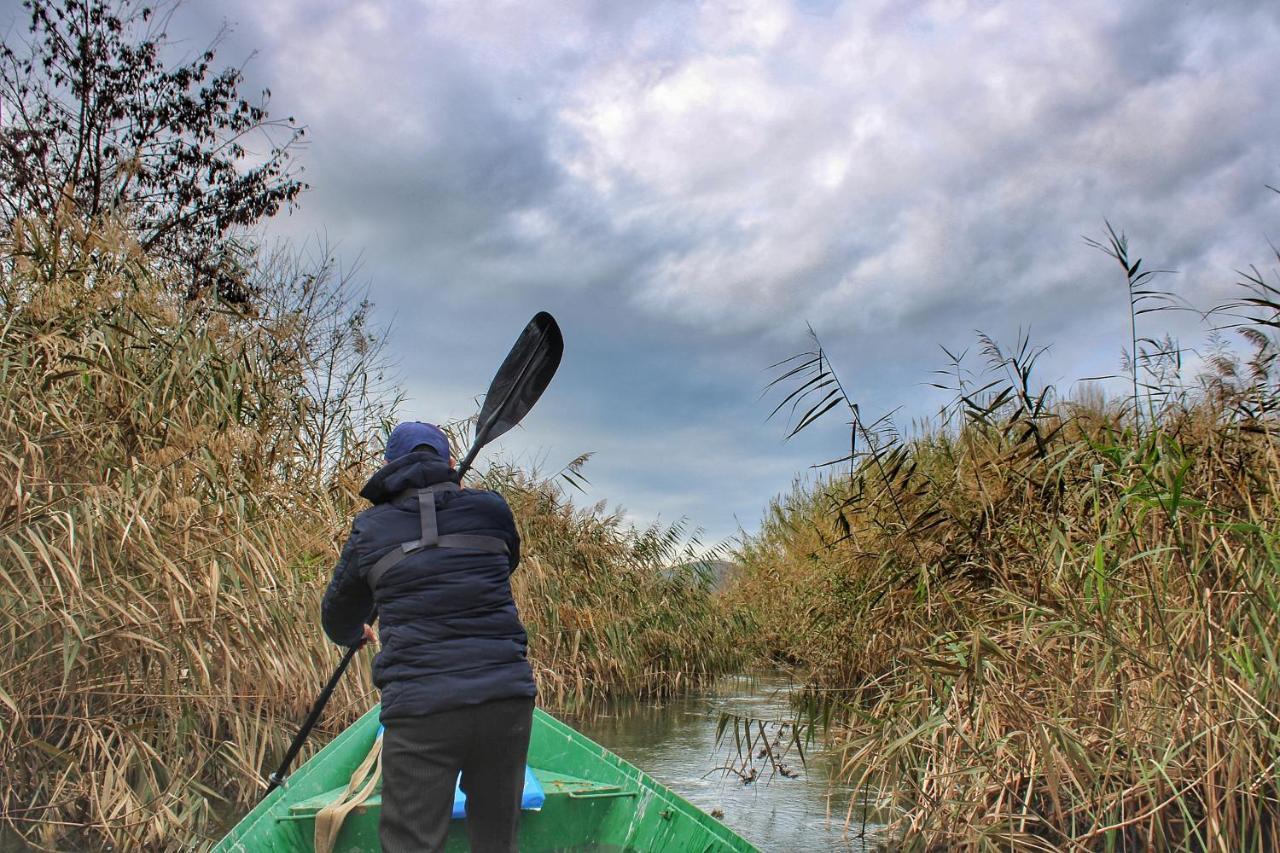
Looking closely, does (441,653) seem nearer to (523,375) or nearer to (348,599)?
(348,599)

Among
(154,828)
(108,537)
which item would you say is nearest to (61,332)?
(108,537)

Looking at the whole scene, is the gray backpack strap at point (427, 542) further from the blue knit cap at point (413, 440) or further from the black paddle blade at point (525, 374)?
the black paddle blade at point (525, 374)

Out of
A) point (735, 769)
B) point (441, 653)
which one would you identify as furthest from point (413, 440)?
point (735, 769)

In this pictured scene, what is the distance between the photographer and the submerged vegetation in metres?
3.17

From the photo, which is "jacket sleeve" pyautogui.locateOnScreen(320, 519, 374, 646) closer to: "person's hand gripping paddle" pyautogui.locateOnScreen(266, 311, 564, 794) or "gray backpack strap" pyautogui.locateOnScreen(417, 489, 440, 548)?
"gray backpack strap" pyautogui.locateOnScreen(417, 489, 440, 548)

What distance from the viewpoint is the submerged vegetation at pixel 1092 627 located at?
3.17m

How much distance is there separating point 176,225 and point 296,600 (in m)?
10.4

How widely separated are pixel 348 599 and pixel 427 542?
1.23 ft

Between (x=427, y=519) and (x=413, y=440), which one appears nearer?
(x=427, y=519)

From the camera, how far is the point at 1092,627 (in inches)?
141

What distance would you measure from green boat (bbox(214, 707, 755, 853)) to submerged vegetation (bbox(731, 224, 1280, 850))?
0.78 m

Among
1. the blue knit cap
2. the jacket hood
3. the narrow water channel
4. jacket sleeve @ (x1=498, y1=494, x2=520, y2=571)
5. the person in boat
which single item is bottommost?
the narrow water channel

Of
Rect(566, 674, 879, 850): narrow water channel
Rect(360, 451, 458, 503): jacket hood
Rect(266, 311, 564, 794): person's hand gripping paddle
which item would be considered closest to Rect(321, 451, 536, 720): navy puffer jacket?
Rect(360, 451, 458, 503): jacket hood

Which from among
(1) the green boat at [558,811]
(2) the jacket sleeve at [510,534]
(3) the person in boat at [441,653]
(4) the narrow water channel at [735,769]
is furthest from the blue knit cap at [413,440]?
(4) the narrow water channel at [735,769]
